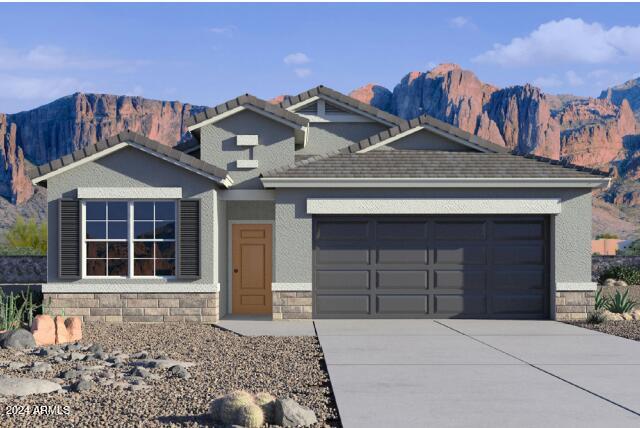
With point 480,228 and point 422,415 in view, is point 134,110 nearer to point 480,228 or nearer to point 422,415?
point 480,228

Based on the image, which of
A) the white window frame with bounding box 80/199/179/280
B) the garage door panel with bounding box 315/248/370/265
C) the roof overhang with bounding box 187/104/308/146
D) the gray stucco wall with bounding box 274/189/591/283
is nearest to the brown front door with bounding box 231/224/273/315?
the gray stucco wall with bounding box 274/189/591/283

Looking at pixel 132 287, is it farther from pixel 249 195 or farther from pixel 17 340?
pixel 17 340

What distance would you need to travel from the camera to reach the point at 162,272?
16.4 meters

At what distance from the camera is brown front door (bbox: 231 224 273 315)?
727 inches

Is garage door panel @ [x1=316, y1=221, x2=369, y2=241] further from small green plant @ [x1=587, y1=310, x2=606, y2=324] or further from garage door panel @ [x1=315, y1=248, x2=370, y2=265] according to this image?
small green plant @ [x1=587, y1=310, x2=606, y2=324]

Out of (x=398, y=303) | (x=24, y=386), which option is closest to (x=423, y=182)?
(x=398, y=303)

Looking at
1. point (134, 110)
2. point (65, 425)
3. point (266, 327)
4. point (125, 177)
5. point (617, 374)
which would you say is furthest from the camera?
point (134, 110)

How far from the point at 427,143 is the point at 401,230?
98.5 inches

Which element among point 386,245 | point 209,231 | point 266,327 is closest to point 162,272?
point 209,231

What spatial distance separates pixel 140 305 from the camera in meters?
16.2

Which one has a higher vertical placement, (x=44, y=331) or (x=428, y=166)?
(x=428, y=166)

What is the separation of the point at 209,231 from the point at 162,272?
1293 millimetres

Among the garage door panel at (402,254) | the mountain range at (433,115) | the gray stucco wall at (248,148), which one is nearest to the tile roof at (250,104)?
the gray stucco wall at (248,148)

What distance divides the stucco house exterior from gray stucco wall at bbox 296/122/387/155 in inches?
80.8
